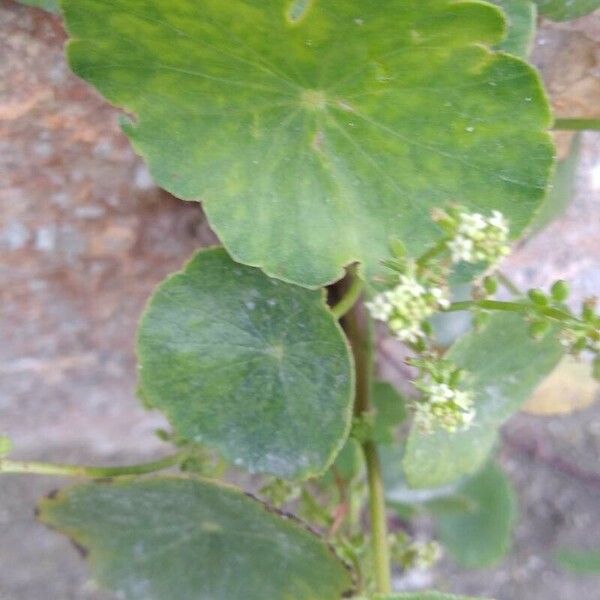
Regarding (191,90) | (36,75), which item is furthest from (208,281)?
(36,75)

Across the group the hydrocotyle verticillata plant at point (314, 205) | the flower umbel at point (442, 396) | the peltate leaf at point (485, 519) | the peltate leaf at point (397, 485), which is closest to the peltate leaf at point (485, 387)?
the hydrocotyle verticillata plant at point (314, 205)

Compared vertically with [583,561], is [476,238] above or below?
above

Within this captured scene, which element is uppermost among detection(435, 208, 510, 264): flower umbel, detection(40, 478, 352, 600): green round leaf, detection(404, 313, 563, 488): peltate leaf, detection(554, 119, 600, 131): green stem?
detection(554, 119, 600, 131): green stem

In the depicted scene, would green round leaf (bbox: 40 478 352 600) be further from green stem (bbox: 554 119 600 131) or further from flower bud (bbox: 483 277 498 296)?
green stem (bbox: 554 119 600 131)

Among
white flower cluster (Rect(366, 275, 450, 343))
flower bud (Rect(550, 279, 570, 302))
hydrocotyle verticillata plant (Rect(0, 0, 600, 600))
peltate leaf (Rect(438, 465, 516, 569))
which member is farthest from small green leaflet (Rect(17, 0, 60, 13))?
peltate leaf (Rect(438, 465, 516, 569))

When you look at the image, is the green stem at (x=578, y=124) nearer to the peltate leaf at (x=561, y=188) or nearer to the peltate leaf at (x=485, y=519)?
the peltate leaf at (x=561, y=188)

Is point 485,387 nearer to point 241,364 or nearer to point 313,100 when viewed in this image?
point 241,364

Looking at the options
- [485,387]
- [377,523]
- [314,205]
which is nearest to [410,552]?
[377,523]
